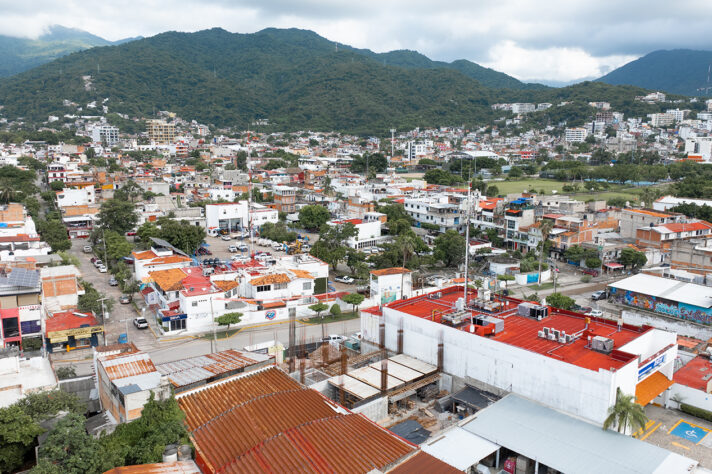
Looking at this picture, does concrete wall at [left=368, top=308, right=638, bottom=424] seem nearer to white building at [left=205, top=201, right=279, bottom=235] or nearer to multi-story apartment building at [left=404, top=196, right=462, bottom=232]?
multi-story apartment building at [left=404, top=196, right=462, bottom=232]

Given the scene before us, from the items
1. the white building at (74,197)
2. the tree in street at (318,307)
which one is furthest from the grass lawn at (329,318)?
the white building at (74,197)

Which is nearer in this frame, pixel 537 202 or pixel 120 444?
pixel 120 444

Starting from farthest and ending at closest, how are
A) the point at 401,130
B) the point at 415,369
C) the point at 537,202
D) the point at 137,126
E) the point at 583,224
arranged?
1. the point at 401,130
2. the point at 137,126
3. the point at 537,202
4. the point at 583,224
5. the point at 415,369

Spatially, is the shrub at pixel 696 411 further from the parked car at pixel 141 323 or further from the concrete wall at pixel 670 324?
the parked car at pixel 141 323

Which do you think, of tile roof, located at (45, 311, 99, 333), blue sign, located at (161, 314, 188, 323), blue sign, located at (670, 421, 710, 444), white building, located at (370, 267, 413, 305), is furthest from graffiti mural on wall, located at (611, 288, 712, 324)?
tile roof, located at (45, 311, 99, 333)

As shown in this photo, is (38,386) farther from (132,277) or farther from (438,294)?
(132,277)

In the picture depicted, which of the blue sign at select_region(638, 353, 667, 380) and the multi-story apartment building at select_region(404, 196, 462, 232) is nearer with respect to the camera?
the blue sign at select_region(638, 353, 667, 380)

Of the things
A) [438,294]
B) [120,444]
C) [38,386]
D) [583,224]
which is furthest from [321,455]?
[583,224]
